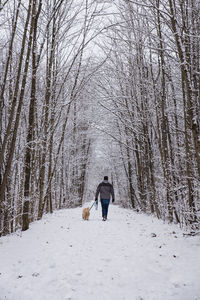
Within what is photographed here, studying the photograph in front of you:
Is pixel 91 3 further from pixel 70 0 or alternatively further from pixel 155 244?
pixel 155 244

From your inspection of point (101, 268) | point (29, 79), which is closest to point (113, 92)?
point (29, 79)

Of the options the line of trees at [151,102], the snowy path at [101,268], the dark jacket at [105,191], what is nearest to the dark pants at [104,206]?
the dark jacket at [105,191]

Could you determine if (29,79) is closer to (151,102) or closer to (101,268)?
(151,102)

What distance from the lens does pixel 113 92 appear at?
1031 centimetres

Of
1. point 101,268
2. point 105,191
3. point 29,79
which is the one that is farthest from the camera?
point 105,191

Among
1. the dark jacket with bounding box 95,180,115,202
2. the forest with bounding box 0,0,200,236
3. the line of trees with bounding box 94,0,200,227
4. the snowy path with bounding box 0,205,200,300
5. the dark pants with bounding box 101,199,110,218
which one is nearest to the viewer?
the snowy path with bounding box 0,205,200,300

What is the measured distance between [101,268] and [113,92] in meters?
8.49

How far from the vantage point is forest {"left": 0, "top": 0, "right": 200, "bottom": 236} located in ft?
14.8

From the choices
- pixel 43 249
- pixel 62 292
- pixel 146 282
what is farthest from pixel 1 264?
pixel 146 282

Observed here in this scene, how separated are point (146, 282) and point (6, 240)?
12.4 feet

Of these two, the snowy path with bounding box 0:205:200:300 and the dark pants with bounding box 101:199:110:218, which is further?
the dark pants with bounding box 101:199:110:218

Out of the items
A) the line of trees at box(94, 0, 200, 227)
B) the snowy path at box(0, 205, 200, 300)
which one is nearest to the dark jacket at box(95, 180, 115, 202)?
the line of trees at box(94, 0, 200, 227)

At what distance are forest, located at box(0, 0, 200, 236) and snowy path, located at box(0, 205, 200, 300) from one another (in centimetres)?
117

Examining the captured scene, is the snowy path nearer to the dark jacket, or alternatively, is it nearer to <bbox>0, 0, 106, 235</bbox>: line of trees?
<bbox>0, 0, 106, 235</bbox>: line of trees
